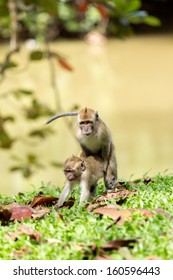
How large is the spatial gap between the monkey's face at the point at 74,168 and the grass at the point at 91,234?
0.75 feet

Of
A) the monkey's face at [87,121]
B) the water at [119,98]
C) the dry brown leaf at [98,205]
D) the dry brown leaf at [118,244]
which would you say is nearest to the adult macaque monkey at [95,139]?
the monkey's face at [87,121]

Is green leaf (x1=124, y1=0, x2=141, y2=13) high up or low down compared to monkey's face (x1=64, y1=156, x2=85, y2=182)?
up

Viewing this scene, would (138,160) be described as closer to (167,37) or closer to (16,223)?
(16,223)

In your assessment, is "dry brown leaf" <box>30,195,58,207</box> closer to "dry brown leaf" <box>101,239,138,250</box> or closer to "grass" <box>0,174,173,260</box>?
"grass" <box>0,174,173,260</box>

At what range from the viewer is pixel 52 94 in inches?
733

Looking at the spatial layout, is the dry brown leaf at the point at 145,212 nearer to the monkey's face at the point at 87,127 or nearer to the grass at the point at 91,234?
the grass at the point at 91,234

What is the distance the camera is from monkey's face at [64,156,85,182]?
5012mm

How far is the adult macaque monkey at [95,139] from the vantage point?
5.07 metres

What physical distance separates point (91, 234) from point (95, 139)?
47.9 inches

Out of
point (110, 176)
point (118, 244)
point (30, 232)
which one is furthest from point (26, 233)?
point (110, 176)

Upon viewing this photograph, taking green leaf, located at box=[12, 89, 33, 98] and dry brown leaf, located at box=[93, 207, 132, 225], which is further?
green leaf, located at box=[12, 89, 33, 98]

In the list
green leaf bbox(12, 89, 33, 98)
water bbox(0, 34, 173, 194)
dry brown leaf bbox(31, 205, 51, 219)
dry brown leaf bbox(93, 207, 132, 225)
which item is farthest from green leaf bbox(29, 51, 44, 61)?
dry brown leaf bbox(93, 207, 132, 225)

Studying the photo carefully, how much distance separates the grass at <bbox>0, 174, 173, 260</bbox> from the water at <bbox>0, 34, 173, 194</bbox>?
1.51 meters
